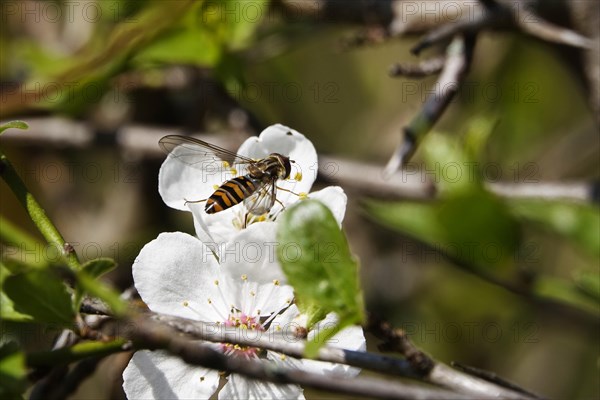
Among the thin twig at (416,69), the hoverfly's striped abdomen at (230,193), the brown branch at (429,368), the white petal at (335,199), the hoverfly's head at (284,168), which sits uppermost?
the thin twig at (416,69)

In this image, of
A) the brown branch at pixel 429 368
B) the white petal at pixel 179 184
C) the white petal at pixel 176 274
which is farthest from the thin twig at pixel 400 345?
the white petal at pixel 179 184

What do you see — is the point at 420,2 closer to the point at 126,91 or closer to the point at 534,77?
the point at 126,91

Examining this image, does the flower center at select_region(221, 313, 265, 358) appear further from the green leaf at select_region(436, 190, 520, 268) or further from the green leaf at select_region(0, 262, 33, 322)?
the green leaf at select_region(436, 190, 520, 268)

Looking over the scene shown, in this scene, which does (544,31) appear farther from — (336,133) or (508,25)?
(336,133)

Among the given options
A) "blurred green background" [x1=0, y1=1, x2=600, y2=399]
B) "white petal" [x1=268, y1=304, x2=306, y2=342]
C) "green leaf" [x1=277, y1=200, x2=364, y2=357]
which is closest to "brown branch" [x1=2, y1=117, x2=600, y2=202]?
"blurred green background" [x1=0, y1=1, x2=600, y2=399]

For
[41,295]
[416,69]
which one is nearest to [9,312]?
[41,295]

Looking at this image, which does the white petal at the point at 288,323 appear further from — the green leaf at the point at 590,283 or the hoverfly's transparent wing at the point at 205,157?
the green leaf at the point at 590,283

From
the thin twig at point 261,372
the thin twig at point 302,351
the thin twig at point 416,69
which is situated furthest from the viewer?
the thin twig at point 416,69
